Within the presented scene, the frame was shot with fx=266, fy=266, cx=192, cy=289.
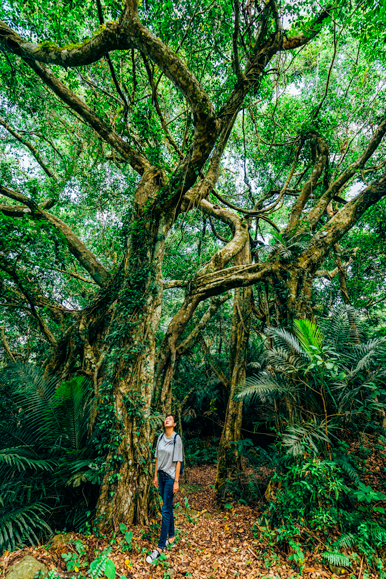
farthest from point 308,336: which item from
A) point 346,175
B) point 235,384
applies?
point 346,175

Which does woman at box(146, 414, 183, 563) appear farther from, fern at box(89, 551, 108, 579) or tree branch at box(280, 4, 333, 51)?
tree branch at box(280, 4, 333, 51)

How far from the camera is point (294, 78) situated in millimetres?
8023

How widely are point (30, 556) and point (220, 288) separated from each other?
13.9ft

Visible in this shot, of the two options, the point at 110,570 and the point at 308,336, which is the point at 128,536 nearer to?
the point at 110,570

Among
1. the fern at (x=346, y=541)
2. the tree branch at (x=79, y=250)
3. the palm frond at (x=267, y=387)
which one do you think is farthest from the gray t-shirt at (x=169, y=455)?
the tree branch at (x=79, y=250)

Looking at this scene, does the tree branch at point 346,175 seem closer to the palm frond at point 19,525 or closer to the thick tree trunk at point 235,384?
the thick tree trunk at point 235,384

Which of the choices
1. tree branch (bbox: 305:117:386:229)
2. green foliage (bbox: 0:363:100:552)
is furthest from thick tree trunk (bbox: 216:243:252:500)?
green foliage (bbox: 0:363:100:552)

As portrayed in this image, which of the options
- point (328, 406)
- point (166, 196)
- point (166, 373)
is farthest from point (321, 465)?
point (166, 196)

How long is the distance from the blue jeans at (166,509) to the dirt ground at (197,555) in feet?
0.60

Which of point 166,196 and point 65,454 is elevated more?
point 166,196

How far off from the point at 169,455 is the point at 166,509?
1.81 ft

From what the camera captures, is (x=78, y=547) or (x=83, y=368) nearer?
→ (x=78, y=547)

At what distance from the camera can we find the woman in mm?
3127

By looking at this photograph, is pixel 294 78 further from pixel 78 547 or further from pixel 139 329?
pixel 78 547
